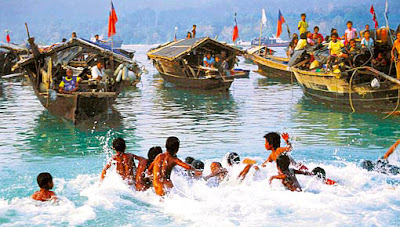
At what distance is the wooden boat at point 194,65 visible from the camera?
83.0ft

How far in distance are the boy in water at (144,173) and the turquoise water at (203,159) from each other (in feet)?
0.56

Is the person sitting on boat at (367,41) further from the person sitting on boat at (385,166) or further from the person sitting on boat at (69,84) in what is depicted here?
the person sitting on boat at (69,84)

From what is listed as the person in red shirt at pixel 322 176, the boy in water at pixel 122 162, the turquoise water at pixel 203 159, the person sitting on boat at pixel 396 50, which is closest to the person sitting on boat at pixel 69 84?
the turquoise water at pixel 203 159

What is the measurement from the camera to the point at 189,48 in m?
25.0

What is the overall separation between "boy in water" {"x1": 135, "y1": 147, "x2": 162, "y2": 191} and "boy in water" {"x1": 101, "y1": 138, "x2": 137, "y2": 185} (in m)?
0.11

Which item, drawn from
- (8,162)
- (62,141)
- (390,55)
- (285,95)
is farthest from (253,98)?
(8,162)

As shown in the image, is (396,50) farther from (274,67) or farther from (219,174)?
(274,67)

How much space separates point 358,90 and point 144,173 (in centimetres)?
1151

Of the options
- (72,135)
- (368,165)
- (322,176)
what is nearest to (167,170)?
(322,176)

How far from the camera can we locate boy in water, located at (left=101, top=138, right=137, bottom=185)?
8750 millimetres

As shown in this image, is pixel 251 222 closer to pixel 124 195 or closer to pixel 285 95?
pixel 124 195

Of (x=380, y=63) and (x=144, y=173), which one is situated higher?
(x=380, y=63)

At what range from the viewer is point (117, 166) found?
8891 mm

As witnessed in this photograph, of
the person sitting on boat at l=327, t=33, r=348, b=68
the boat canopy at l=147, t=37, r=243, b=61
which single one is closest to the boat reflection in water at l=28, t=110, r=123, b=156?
the boat canopy at l=147, t=37, r=243, b=61
